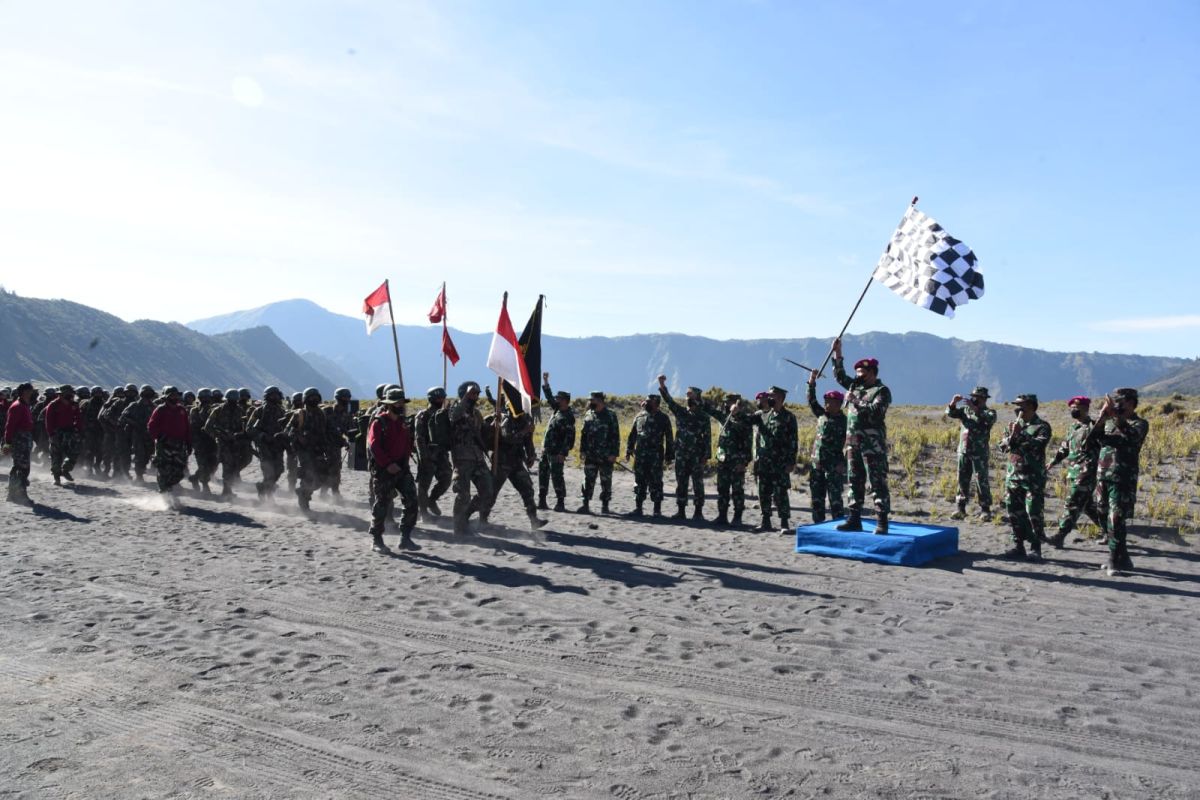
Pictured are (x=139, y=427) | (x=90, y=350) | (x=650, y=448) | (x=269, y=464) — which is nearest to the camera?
(x=650, y=448)

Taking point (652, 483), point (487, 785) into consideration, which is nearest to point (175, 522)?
point (652, 483)

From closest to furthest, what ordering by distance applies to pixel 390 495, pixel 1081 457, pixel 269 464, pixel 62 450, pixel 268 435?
pixel 1081 457 → pixel 390 495 → pixel 268 435 → pixel 269 464 → pixel 62 450

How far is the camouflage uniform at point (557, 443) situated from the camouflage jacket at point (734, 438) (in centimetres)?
249

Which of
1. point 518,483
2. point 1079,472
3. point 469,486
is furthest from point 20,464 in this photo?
point 1079,472

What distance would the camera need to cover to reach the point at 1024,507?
10.6 metres

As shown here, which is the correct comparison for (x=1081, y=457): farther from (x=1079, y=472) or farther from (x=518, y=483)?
(x=518, y=483)

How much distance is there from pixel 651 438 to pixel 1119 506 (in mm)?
6726

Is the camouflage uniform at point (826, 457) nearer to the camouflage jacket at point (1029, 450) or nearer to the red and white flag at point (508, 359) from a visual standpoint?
the camouflage jacket at point (1029, 450)

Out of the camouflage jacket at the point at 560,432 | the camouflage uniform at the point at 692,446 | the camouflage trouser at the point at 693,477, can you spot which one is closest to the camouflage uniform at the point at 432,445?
the camouflage jacket at the point at 560,432

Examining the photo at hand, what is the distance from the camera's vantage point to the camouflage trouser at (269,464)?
48.8ft

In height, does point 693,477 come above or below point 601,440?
below

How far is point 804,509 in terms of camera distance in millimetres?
A: 15984

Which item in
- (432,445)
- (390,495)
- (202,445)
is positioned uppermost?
(432,445)

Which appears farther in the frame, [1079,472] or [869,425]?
[1079,472]
